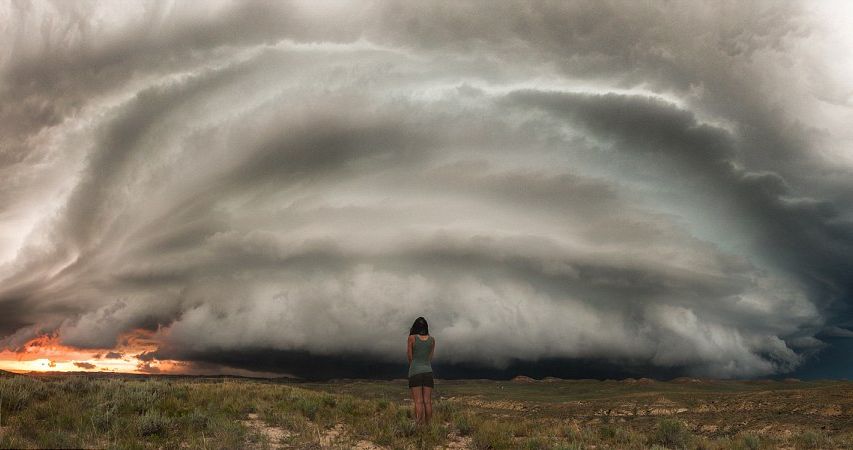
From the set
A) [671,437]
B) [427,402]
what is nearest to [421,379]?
[427,402]

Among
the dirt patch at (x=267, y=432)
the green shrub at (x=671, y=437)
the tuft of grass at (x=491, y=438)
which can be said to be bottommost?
the green shrub at (x=671, y=437)

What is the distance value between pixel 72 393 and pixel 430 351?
1023 cm

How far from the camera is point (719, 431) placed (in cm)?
2573

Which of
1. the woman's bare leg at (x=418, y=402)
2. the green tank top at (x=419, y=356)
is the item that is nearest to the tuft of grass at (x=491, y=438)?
the woman's bare leg at (x=418, y=402)

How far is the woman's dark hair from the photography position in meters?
12.8

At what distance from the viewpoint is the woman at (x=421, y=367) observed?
12.5m

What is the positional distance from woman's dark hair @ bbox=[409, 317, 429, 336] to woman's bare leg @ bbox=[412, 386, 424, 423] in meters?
1.33

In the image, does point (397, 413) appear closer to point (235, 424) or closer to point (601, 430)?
point (235, 424)

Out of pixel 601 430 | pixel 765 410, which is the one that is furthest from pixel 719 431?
pixel 601 430

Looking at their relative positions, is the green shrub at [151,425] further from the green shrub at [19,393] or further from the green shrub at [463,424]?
the green shrub at [463,424]

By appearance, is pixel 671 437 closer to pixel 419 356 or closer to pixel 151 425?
pixel 419 356

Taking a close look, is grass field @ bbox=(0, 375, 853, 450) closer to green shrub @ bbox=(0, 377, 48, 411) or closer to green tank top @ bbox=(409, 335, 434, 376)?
green shrub @ bbox=(0, 377, 48, 411)

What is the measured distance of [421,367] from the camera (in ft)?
41.2

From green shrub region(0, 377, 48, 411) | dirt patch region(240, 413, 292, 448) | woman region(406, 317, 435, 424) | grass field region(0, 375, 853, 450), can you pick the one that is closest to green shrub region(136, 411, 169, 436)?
grass field region(0, 375, 853, 450)
